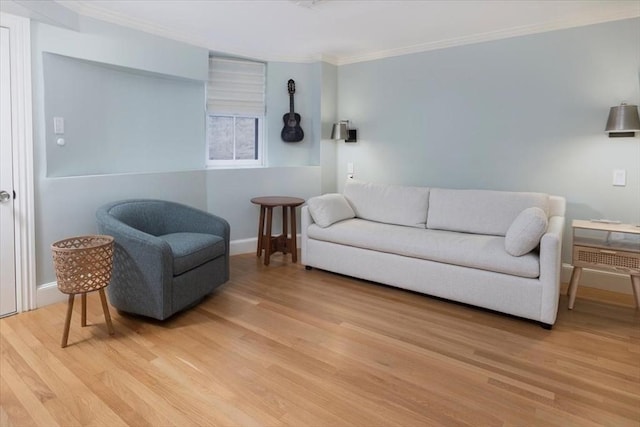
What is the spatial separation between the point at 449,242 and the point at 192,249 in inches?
76.4

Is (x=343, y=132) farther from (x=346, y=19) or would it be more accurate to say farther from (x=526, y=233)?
(x=526, y=233)

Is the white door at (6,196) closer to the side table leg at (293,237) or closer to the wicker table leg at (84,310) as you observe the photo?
the wicker table leg at (84,310)

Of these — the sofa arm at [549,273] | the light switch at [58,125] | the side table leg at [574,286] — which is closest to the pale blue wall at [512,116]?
the side table leg at [574,286]

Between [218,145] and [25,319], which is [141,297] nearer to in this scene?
[25,319]

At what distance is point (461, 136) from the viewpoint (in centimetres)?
401

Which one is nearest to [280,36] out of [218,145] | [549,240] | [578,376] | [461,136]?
[218,145]

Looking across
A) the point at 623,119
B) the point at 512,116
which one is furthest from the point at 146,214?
the point at 623,119

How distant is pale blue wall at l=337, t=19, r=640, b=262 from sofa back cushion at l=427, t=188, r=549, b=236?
42cm

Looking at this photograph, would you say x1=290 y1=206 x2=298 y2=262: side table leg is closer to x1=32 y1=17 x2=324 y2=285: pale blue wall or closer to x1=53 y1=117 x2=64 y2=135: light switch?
x1=32 y1=17 x2=324 y2=285: pale blue wall

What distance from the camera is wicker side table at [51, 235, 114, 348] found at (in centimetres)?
236

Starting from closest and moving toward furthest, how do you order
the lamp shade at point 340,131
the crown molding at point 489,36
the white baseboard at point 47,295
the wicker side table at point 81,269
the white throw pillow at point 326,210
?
the wicker side table at point 81,269, the white baseboard at point 47,295, the crown molding at point 489,36, the white throw pillow at point 326,210, the lamp shade at point 340,131

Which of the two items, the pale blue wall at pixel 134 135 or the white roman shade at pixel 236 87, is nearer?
the pale blue wall at pixel 134 135

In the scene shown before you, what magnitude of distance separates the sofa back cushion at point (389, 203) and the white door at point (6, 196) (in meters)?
2.86

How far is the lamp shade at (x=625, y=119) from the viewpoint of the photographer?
3.01 meters
